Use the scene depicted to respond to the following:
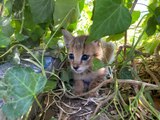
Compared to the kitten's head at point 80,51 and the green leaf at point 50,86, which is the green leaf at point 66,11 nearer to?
the kitten's head at point 80,51

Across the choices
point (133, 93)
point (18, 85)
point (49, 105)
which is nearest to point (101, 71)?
point (133, 93)

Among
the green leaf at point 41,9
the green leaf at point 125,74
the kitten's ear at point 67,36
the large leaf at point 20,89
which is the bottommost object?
the green leaf at point 125,74

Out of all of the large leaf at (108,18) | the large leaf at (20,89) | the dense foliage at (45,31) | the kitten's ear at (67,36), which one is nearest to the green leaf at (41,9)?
the dense foliage at (45,31)

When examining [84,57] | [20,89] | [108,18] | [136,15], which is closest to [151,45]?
[136,15]

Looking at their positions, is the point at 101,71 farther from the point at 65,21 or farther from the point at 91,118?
the point at 91,118

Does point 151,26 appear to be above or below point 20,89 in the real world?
above

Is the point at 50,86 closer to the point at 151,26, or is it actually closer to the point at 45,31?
the point at 45,31
